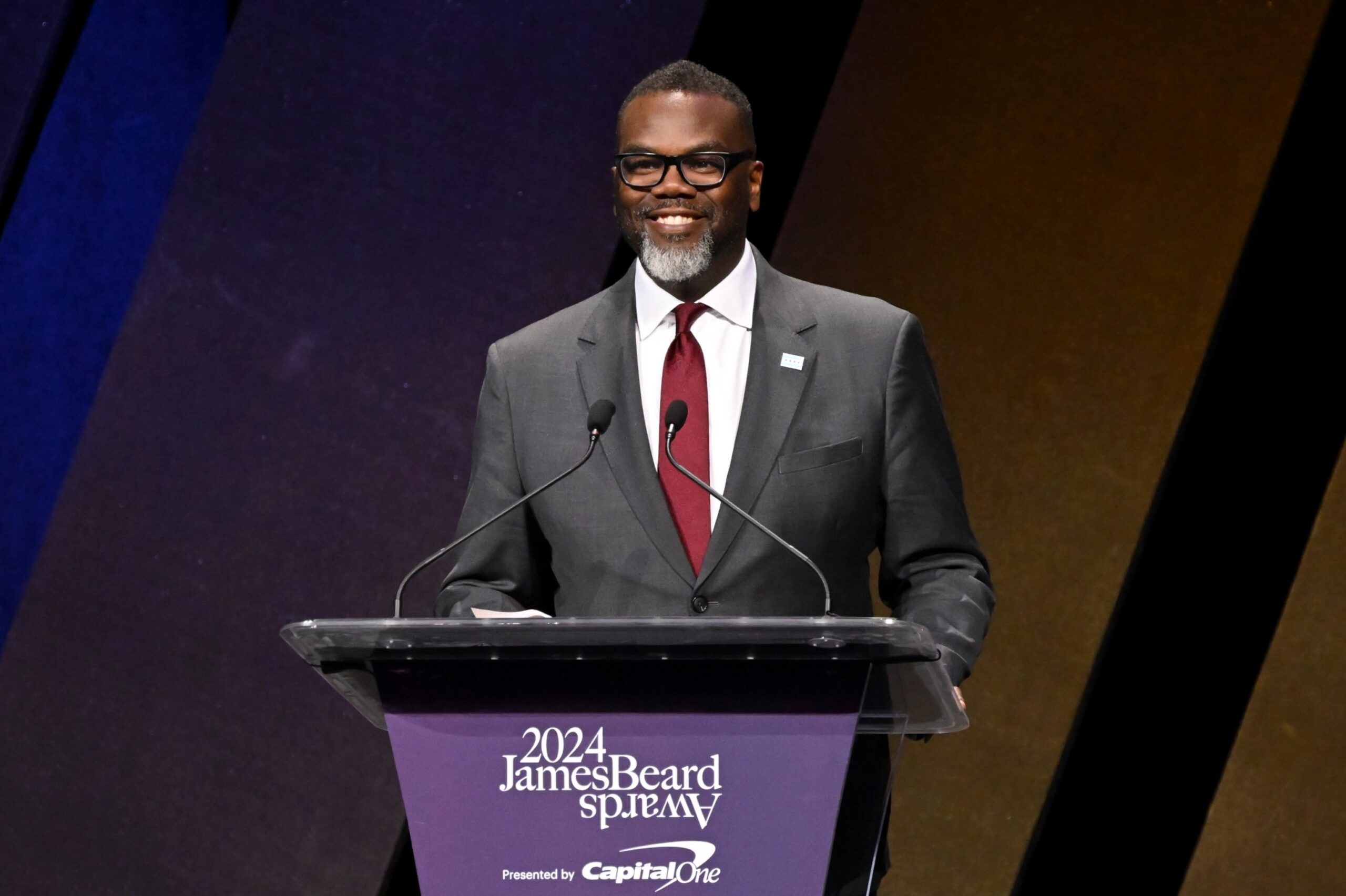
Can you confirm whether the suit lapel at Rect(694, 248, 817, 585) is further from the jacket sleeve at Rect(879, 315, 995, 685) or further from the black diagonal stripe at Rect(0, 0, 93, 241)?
the black diagonal stripe at Rect(0, 0, 93, 241)

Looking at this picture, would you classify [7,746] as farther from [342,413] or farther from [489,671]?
[489,671]

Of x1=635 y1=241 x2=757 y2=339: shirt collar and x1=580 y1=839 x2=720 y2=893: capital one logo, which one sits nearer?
x1=580 y1=839 x2=720 y2=893: capital one logo

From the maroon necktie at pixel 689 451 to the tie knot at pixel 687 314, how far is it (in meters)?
0.02

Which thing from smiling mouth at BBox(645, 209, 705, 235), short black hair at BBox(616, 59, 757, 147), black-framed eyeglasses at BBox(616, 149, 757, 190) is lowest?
smiling mouth at BBox(645, 209, 705, 235)

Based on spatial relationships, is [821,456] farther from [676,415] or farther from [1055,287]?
[1055,287]

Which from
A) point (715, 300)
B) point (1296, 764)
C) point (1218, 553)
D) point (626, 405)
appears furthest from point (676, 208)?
point (1296, 764)

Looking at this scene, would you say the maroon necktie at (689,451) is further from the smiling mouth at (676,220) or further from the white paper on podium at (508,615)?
the white paper on podium at (508,615)

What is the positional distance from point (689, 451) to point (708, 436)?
0.11ft

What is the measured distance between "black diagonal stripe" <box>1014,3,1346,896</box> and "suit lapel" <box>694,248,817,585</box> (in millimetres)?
1388

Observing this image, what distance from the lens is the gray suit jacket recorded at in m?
1.69

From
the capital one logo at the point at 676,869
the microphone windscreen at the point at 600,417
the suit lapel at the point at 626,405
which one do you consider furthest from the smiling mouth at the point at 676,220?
the capital one logo at the point at 676,869

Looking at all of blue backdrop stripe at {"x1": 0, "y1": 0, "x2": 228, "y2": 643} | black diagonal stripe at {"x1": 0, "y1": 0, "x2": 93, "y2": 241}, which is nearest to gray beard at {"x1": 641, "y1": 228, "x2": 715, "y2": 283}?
blue backdrop stripe at {"x1": 0, "y1": 0, "x2": 228, "y2": 643}

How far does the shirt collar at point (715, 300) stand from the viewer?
73.3 inches

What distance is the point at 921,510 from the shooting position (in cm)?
176
